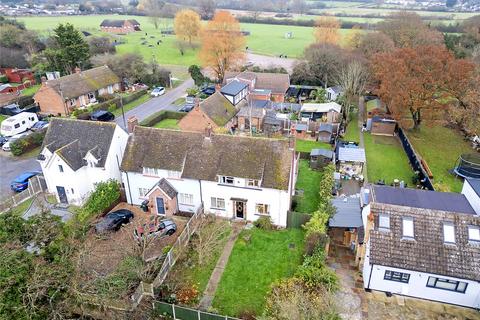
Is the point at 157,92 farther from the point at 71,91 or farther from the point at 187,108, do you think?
the point at 71,91

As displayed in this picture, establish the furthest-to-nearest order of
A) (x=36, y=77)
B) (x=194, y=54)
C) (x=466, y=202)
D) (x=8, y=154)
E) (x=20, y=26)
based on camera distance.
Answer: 1. (x=194, y=54)
2. (x=20, y=26)
3. (x=36, y=77)
4. (x=8, y=154)
5. (x=466, y=202)

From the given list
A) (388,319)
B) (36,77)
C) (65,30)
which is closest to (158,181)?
(388,319)

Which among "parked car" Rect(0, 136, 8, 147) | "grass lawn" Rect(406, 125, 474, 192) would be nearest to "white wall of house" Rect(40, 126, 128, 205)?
"parked car" Rect(0, 136, 8, 147)

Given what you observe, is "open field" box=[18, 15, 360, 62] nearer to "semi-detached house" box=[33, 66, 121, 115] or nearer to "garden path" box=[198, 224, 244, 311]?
"semi-detached house" box=[33, 66, 121, 115]

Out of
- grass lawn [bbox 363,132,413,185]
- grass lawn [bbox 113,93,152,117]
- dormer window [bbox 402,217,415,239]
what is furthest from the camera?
grass lawn [bbox 113,93,152,117]

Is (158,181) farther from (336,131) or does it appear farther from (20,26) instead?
(20,26)

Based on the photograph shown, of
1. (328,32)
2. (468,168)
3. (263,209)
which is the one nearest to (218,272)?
(263,209)
